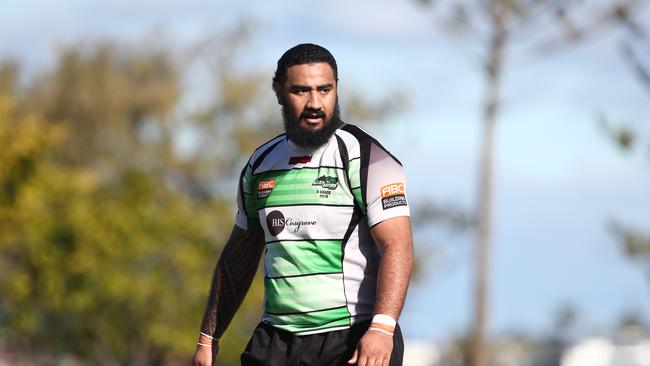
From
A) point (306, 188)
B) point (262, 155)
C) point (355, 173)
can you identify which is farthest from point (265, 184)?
point (355, 173)

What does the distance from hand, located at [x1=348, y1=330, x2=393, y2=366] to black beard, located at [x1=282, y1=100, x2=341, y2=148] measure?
2.91 feet

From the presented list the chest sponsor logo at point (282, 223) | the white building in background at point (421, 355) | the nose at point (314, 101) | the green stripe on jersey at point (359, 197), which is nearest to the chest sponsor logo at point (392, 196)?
the green stripe on jersey at point (359, 197)

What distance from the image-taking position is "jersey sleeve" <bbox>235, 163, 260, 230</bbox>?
23.1 ft

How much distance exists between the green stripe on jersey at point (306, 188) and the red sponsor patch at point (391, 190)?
16cm

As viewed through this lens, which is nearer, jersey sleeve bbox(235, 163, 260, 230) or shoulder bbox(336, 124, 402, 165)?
shoulder bbox(336, 124, 402, 165)

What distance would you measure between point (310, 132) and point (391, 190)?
450 mm

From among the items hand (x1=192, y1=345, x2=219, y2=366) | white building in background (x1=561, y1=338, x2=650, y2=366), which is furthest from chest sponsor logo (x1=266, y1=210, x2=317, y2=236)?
white building in background (x1=561, y1=338, x2=650, y2=366)

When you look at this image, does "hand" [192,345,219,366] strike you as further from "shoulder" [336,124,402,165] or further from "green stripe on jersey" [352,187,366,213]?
"shoulder" [336,124,402,165]

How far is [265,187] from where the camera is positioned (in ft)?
22.6

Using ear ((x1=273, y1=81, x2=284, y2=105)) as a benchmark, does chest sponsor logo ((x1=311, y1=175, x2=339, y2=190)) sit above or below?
below

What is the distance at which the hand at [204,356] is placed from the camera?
7.11 meters

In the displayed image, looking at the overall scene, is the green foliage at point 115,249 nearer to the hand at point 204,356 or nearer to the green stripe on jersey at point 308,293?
the hand at point 204,356

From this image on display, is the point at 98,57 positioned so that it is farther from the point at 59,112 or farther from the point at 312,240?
the point at 312,240

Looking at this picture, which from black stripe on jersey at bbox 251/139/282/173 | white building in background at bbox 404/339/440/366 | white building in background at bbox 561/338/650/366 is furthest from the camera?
white building in background at bbox 404/339/440/366
